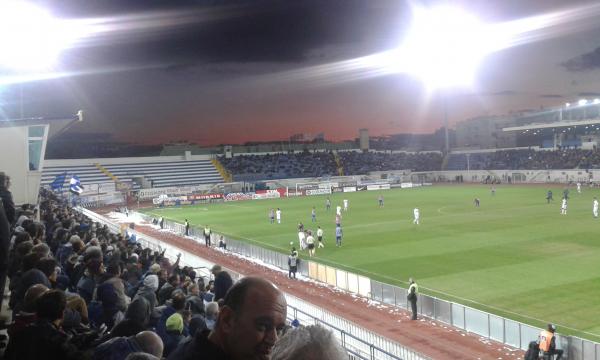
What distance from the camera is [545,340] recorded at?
12031 mm

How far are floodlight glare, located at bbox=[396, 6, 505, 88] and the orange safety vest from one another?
50.8 m

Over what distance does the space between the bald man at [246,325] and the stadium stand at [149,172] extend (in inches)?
3251

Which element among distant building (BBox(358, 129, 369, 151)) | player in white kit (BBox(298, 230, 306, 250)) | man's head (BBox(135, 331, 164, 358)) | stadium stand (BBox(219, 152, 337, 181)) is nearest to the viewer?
man's head (BBox(135, 331, 164, 358))

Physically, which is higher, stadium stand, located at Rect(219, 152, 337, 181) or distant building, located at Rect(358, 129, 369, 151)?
distant building, located at Rect(358, 129, 369, 151)

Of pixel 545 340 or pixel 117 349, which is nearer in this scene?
pixel 117 349

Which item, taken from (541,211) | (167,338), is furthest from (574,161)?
(167,338)

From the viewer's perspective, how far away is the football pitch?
17531 millimetres

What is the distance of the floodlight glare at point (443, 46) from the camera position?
58.5 metres

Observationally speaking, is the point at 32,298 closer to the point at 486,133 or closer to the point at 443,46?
the point at 443,46

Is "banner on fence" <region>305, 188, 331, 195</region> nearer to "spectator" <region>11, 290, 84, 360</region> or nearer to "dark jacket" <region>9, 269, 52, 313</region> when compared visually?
"dark jacket" <region>9, 269, 52, 313</region>

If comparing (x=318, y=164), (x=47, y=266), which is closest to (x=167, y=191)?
(x=318, y=164)

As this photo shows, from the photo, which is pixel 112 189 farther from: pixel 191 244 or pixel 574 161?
pixel 574 161

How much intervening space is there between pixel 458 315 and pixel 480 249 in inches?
469

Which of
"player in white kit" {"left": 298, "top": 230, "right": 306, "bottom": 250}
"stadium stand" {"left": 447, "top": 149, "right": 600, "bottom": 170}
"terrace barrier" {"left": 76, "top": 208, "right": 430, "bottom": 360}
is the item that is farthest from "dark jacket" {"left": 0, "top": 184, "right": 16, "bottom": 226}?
"stadium stand" {"left": 447, "top": 149, "right": 600, "bottom": 170}
